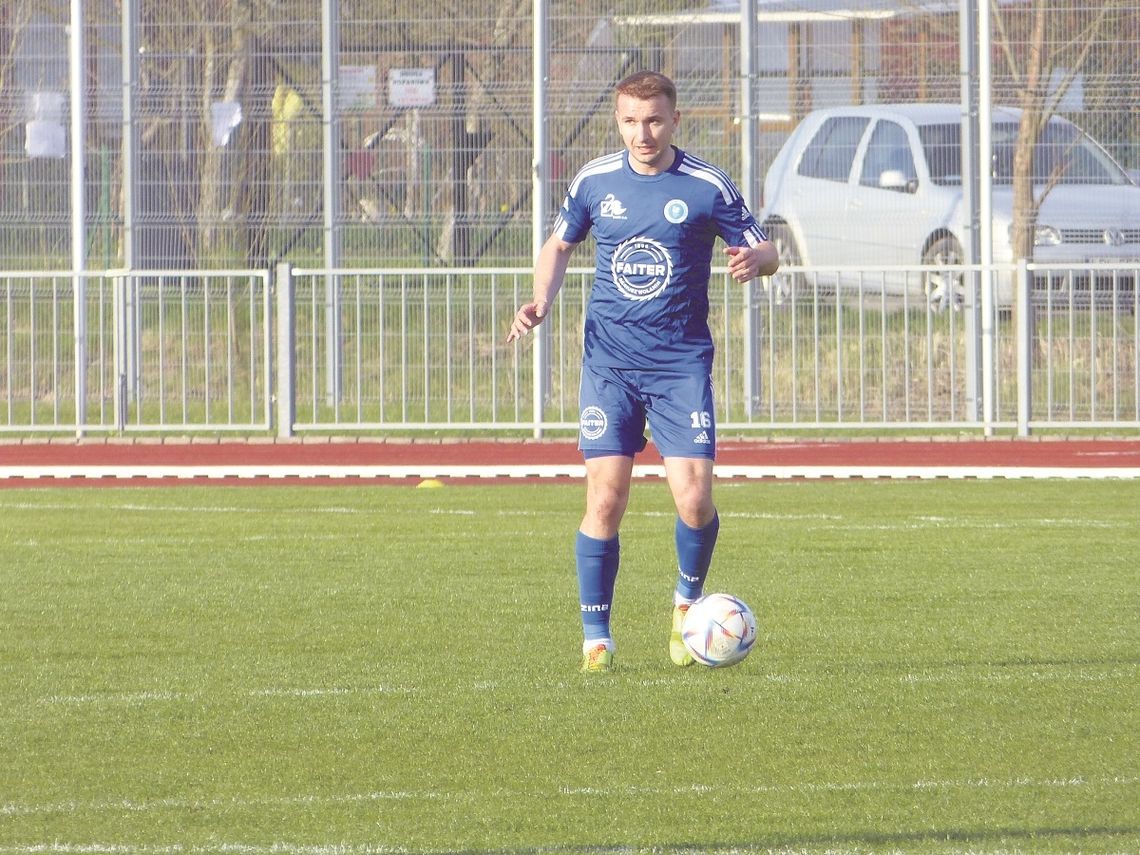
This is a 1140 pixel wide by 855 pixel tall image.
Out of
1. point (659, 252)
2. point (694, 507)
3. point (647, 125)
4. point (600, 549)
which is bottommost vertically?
point (600, 549)

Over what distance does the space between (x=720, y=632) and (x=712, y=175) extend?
1.58 meters

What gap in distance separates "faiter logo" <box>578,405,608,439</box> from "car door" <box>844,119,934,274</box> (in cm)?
1094

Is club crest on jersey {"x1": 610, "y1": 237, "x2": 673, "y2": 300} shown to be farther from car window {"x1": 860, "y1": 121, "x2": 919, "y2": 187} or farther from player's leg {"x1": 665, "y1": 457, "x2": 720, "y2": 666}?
car window {"x1": 860, "y1": 121, "x2": 919, "y2": 187}

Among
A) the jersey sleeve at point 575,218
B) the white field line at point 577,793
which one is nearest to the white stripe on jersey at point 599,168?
the jersey sleeve at point 575,218

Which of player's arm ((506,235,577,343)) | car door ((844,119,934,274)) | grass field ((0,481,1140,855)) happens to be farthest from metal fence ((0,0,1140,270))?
player's arm ((506,235,577,343))

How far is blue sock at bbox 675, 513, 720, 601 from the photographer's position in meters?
7.12

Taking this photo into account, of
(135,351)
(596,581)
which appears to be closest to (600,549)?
(596,581)

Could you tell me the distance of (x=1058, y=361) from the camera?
16.2 metres

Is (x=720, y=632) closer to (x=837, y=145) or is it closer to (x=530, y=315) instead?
(x=530, y=315)

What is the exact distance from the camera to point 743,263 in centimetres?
675

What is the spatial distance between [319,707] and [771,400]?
10815 millimetres

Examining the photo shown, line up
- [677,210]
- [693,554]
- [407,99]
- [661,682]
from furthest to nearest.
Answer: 1. [407,99]
2. [693,554]
3. [677,210]
4. [661,682]

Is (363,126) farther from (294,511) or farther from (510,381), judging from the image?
(294,511)

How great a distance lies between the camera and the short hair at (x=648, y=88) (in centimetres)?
669
